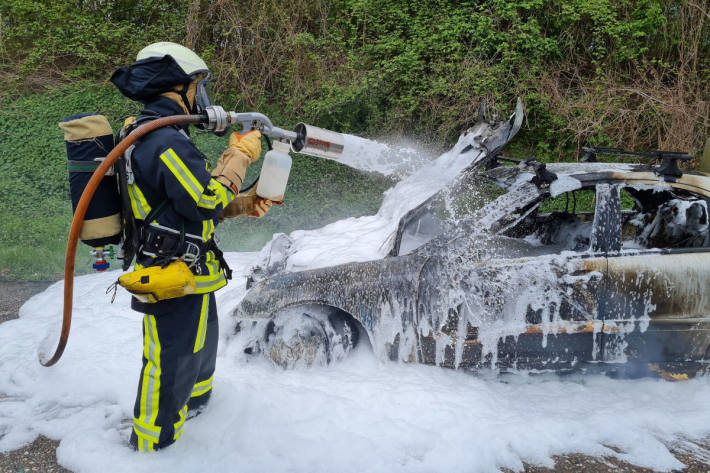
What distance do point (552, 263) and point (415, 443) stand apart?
1.36 m

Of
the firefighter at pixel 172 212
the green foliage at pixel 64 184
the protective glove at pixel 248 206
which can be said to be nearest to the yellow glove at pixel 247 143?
the firefighter at pixel 172 212

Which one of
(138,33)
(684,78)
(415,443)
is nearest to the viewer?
(415,443)

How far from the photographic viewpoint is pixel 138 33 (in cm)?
930

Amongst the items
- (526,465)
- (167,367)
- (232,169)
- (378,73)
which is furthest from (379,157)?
(378,73)

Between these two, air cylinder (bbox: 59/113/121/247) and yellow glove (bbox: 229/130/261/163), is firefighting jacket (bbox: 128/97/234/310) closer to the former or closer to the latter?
air cylinder (bbox: 59/113/121/247)

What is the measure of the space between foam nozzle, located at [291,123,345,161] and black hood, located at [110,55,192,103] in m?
0.76

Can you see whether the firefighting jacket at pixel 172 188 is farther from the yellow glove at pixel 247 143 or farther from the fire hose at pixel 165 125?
the yellow glove at pixel 247 143

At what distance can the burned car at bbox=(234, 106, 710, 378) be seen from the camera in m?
3.23

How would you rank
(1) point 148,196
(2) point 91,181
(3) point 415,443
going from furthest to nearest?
(3) point 415,443, (1) point 148,196, (2) point 91,181

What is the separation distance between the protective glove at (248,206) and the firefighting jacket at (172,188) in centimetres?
44

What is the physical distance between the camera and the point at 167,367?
261 centimetres

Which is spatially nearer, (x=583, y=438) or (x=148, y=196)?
(x=148, y=196)

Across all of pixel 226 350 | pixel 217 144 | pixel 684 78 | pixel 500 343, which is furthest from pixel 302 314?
pixel 684 78

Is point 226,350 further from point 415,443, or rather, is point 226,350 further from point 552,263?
point 552,263
